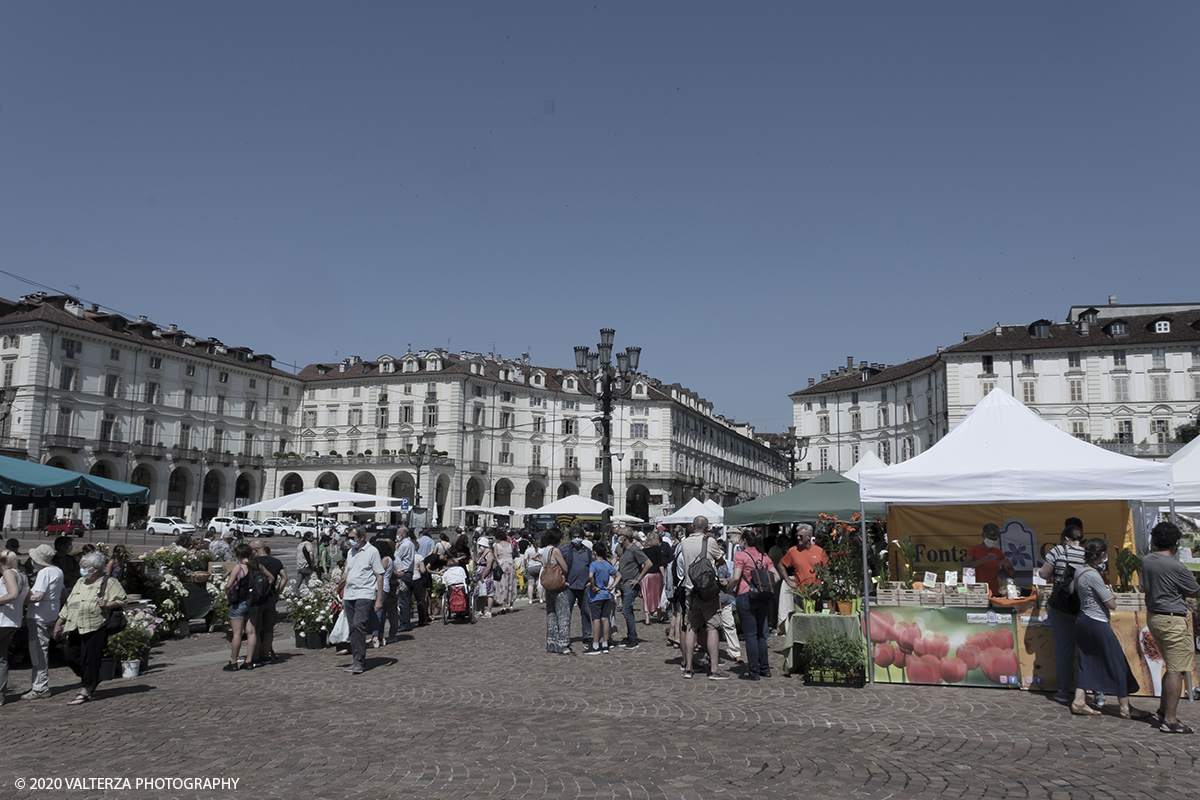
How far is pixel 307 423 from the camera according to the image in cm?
7300

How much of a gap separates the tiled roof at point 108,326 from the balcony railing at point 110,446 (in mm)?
6834

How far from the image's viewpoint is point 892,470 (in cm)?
980

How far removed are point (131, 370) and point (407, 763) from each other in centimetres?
6117

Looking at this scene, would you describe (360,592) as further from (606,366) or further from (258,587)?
(606,366)

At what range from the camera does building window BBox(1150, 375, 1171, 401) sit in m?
58.8

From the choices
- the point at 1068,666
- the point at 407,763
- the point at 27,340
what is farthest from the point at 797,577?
the point at 27,340

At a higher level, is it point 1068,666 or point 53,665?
point 1068,666

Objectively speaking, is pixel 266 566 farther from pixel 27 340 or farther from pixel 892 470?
pixel 27 340

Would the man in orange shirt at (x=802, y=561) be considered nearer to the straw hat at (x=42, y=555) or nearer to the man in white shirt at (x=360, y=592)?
the man in white shirt at (x=360, y=592)

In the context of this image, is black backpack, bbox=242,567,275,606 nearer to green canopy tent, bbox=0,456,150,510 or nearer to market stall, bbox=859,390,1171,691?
green canopy tent, bbox=0,456,150,510

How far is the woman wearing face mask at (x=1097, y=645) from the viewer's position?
25.2ft

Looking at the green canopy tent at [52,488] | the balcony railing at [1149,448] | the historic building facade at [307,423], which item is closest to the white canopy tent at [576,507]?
the green canopy tent at [52,488]

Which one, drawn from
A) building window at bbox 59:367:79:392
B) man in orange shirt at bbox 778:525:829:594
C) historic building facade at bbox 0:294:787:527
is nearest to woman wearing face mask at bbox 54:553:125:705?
man in orange shirt at bbox 778:525:829:594

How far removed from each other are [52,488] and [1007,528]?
14.4 metres
